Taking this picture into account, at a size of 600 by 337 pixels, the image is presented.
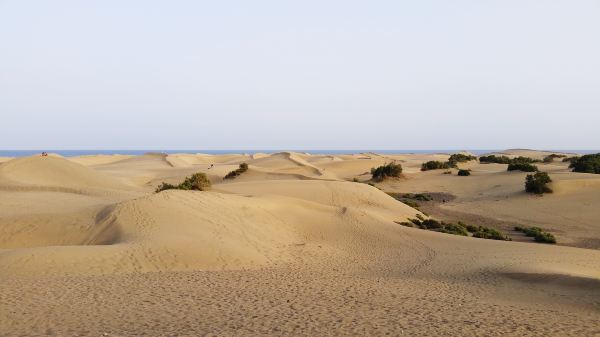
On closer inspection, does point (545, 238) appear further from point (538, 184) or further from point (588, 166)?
point (588, 166)

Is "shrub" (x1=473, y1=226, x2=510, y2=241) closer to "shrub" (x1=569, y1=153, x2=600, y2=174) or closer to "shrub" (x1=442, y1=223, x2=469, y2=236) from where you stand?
"shrub" (x1=442, y1=223, x2=469, y2=236)

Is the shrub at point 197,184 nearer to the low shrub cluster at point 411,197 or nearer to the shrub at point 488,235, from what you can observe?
the low shrub cluster at point 411,197

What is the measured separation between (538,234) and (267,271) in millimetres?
12402

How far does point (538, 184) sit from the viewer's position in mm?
29844

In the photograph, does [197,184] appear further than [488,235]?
Yes

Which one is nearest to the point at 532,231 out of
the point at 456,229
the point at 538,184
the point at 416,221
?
the point at 456,229

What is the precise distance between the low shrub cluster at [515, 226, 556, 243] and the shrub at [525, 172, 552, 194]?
7773 mm

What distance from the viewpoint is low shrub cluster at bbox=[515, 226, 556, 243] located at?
19906mm

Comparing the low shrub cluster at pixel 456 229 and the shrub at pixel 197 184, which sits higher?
the shrub at pixel 197 184

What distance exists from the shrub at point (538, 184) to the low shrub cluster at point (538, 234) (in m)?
7.77

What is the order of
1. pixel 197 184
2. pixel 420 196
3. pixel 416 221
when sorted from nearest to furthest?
pixel 416 221 < pixel 197 184 < pixel 420 196

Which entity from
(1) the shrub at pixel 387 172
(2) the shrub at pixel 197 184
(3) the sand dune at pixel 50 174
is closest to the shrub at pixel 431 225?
(2) the shrub at pixel 197 184

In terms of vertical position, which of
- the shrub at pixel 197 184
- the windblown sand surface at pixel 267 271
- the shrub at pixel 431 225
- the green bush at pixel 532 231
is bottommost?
the green bush at pixel 532 231

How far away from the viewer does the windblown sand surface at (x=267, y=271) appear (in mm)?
8125
